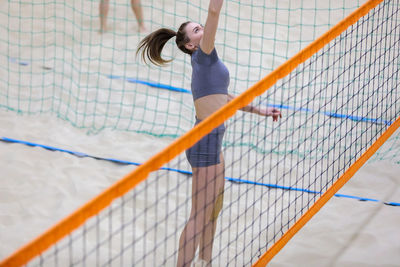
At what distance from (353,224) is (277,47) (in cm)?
305

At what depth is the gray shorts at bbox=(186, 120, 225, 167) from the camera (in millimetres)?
2812

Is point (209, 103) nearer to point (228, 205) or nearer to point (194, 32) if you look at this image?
point (194, 32)

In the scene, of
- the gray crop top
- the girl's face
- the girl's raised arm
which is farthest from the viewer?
the girl's face

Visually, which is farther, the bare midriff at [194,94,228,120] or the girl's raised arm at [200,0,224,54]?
the bare midriff at [194,94,228,120]

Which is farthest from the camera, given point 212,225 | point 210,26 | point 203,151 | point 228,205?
point 228,205

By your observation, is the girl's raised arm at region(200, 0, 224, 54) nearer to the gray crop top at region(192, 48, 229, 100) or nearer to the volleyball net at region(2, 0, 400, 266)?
the gray crop top at region(192, 48, 229, 100)

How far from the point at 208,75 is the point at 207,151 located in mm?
336

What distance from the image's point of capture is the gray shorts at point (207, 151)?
2.81m

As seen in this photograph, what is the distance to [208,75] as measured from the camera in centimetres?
283

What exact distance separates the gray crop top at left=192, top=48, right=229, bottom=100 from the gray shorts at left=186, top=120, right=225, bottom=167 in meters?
0.18

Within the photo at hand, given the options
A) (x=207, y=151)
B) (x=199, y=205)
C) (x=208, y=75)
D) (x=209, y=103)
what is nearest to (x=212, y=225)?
(x=199, y=205)

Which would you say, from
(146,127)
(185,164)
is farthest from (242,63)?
(185,164)

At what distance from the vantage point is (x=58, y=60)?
19.4 ft

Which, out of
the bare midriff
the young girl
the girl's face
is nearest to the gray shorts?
the young girl
